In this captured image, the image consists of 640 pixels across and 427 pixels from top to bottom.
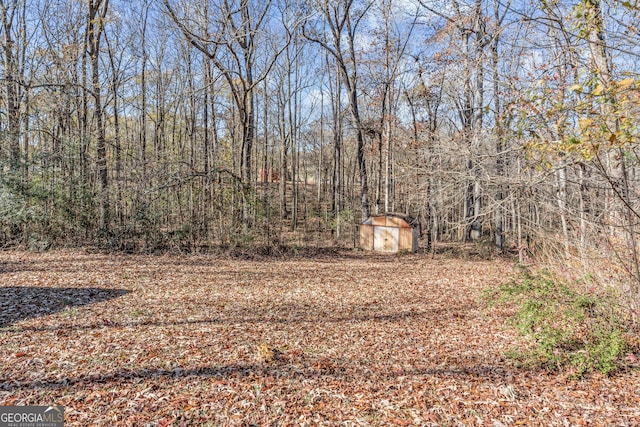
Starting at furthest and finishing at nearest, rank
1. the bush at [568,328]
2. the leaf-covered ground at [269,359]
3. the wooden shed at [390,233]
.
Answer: the wooden shed at [390,233]
the bush at [568,328]
the leaf-covered ground at [269,359]

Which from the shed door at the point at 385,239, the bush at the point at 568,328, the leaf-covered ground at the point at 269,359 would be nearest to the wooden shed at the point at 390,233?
the shed door at the point at 385,239

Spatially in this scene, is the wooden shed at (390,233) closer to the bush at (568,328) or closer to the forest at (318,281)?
the forest at (318,281)

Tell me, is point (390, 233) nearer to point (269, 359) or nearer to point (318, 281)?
point (318, 281)

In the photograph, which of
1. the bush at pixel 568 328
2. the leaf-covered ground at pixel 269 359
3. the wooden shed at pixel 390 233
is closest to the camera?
the leaf-covered ground at pixel 269 359

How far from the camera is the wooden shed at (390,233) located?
494 inches

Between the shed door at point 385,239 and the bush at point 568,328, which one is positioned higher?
the shed door at point 385,239

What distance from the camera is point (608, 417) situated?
9.54ft

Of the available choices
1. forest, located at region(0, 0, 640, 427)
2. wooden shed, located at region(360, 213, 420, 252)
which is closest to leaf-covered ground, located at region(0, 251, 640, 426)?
forest, located at region(0, 0, 640, 427)

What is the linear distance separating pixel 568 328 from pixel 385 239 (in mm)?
8472

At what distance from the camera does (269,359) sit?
3.82 metres

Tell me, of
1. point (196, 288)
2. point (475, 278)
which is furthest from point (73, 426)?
point (475, 278)

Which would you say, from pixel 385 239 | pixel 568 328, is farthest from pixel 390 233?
pixel 568 328

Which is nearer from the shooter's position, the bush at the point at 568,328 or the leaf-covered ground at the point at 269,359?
the leaf-covered ground at the point at 269,359

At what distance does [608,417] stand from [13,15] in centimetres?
1704
